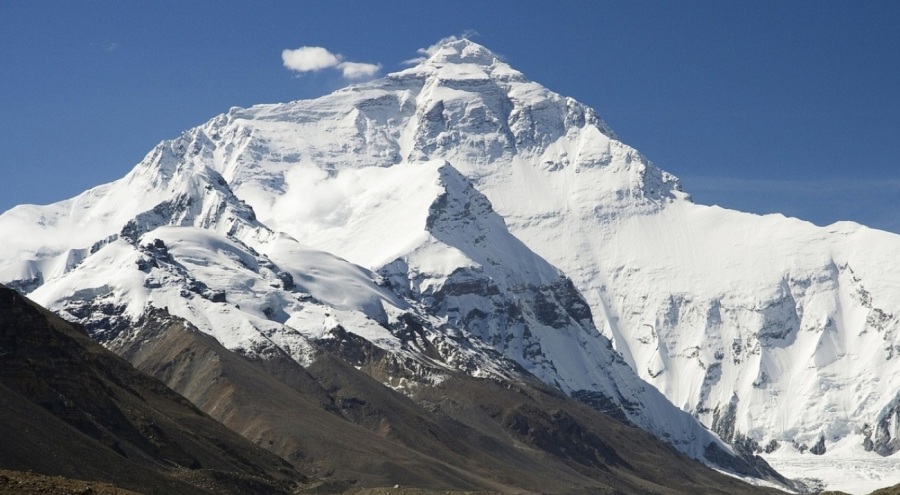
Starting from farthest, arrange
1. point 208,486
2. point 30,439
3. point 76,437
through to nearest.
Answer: point 208,486
point 76,437
point 30,439

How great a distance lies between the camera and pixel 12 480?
109438 mm

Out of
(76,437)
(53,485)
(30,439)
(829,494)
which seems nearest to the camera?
(53,485)

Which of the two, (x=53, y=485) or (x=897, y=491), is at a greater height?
(x=897, y=491)

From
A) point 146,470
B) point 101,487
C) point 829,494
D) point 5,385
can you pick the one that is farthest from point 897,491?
point 5,385

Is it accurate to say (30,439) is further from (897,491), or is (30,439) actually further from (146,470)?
(897,491)

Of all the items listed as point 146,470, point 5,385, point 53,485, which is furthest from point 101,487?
point 5,385

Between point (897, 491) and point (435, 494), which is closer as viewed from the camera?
point (897, 491)

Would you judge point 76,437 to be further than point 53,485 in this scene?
Yes

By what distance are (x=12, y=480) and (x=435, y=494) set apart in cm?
8659

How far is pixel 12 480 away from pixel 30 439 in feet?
222

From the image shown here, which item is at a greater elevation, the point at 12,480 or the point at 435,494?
the point at 435,494

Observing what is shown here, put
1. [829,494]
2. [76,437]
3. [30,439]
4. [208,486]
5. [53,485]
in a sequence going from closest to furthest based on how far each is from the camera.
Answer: [53,485], [829,494], [30,439], [76,437], [208,486]

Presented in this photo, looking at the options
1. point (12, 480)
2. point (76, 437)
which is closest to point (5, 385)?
point (76, 437)

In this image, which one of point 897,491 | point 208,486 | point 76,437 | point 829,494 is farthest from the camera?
point 208,486
